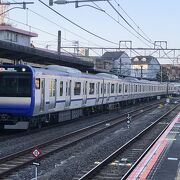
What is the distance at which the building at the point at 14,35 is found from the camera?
6490 cm

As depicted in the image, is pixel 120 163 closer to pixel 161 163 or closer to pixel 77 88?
pixel 161 163

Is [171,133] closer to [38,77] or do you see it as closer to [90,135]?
[90,135]

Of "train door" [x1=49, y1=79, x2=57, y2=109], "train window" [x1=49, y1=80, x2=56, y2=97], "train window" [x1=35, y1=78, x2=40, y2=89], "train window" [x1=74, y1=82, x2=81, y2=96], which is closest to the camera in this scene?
"train window" [x1=35, y1=78, x2=40, y2=89]

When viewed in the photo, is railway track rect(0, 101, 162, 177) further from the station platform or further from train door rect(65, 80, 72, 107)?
train door rect(65, 80, 72, 107)

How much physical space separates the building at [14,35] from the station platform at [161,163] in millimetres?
48992

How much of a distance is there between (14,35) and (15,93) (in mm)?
50805

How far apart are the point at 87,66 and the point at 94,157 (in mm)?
26069

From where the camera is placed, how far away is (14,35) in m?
68.4

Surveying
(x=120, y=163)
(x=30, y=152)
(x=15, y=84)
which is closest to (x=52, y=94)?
(x=15, y=84)

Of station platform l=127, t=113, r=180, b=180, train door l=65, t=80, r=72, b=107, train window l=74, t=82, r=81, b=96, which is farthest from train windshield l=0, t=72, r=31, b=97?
train window l=74, t=82, r=81, b=96

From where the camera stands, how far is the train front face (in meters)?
18.8

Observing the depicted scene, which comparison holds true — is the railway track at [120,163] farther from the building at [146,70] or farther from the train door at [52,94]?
the building at [146,70]

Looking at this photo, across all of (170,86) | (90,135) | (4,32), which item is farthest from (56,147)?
(170,86)

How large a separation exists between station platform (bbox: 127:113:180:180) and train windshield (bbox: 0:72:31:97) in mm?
5906
